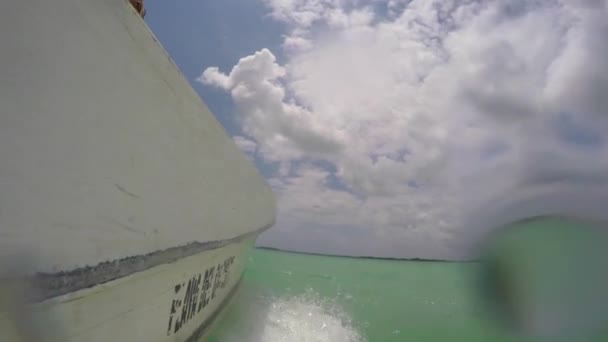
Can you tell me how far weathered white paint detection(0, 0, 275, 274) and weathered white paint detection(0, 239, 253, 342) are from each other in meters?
0.10

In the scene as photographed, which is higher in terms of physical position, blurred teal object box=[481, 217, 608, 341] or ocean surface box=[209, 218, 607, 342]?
blurred teal object box=[481, 217, 608, 341]

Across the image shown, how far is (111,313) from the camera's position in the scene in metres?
1.12

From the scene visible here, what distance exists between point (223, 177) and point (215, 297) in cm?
123

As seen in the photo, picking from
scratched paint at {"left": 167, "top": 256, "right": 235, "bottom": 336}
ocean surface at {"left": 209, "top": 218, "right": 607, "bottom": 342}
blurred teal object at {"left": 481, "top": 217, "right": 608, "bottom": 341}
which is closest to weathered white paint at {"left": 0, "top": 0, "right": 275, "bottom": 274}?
scratched paint at {"left": 167, "top": 256, "right": 235, "bottom": 336}

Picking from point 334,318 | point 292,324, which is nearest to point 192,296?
point 292,324

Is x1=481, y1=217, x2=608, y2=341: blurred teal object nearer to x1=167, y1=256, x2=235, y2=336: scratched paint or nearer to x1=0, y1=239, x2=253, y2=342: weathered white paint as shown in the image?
x1=0, y1=239, x2=253, y2=342: weathered white paint

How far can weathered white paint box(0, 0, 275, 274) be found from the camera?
749 millimetres

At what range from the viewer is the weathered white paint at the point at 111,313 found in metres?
0.78

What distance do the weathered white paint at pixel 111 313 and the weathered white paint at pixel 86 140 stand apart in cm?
10

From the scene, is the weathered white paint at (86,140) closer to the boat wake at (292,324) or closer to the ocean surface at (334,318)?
the ocean surface at (334,318)

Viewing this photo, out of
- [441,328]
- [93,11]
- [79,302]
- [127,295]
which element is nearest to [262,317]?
[441,328]

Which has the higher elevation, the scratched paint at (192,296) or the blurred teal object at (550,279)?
the blurred teal object at (550,279)

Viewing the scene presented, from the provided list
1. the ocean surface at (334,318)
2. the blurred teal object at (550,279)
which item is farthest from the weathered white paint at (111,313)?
the ocean surface at (334,318)

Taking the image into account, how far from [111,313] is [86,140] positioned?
1.75 ft
